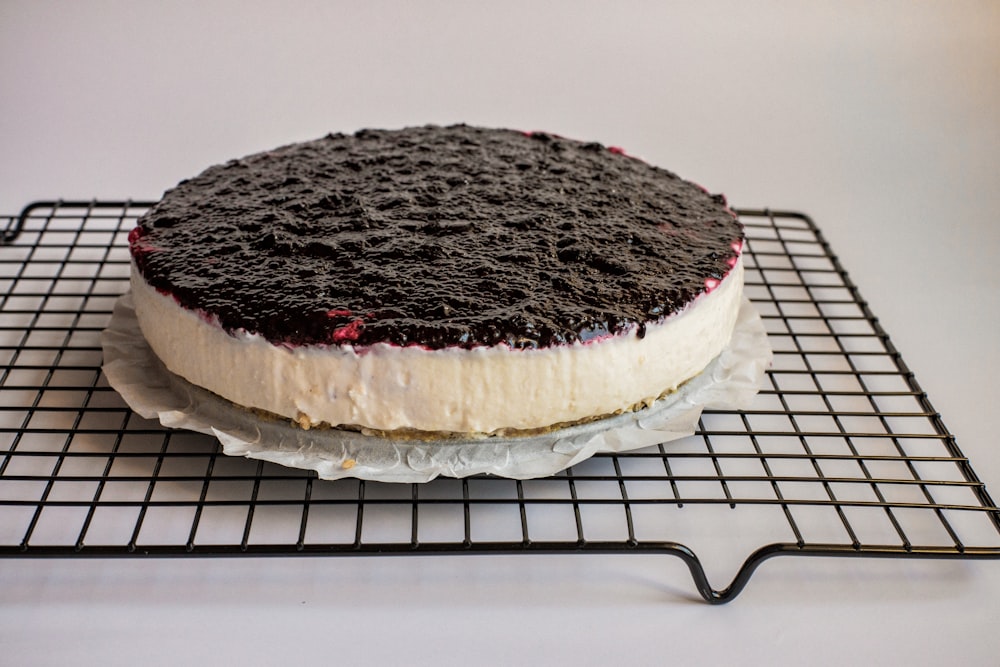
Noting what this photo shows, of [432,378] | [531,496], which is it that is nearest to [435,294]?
[432,378]

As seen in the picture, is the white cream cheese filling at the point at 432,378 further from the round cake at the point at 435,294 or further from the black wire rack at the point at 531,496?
the black wire rack at the point at 531,496

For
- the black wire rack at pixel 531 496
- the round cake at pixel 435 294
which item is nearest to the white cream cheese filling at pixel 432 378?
the round cake at pixel 435 294

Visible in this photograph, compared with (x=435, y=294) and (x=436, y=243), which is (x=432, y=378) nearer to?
(x=435, y=294)

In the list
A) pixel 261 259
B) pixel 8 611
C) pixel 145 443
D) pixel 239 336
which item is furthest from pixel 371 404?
pixel 8 611

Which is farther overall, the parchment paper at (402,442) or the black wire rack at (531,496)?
the parchment paper at (402,442)

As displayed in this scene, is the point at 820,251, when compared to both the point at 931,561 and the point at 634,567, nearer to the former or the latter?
the point at 931,561

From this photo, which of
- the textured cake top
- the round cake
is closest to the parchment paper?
the round cake
